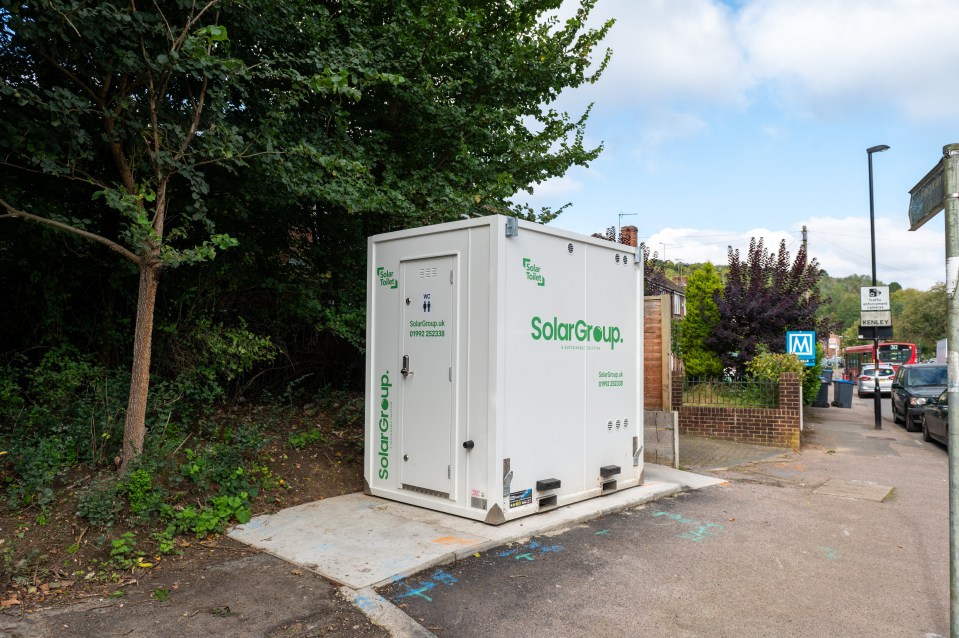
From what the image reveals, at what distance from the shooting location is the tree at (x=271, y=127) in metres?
5.74

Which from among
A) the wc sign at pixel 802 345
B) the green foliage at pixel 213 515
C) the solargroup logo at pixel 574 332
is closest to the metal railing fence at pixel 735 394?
the wc sign at pixel 802 345

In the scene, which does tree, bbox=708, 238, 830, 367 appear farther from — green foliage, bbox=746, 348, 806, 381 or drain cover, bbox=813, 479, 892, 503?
drain cover, bbox=813, 479, 892, 503

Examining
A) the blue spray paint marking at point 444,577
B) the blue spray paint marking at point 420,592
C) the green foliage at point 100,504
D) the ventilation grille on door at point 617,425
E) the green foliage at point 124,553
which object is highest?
the ventilation grille on door at point 617,425

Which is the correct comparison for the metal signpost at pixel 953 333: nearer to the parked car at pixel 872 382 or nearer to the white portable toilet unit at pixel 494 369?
the white portable toilet unit at pixel 494 369

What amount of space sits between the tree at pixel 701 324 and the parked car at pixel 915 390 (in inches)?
184

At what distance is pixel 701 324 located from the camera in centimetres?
1881

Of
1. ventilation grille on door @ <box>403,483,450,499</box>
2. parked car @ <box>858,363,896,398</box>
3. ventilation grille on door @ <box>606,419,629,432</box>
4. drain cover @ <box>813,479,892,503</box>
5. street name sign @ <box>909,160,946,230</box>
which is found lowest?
parked car @ <box>858,363,896,398</box>

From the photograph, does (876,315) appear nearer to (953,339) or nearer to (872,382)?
(953,339)

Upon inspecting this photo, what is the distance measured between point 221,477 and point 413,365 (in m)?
2.17

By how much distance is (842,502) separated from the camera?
766 cm

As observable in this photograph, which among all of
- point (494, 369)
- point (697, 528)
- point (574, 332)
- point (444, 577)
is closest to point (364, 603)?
point (444, 577)

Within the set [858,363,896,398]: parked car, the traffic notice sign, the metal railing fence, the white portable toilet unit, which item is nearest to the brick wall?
the metal railing fence

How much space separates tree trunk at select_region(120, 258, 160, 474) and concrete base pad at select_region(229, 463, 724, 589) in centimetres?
128

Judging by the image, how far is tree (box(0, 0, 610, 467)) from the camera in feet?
18.8
